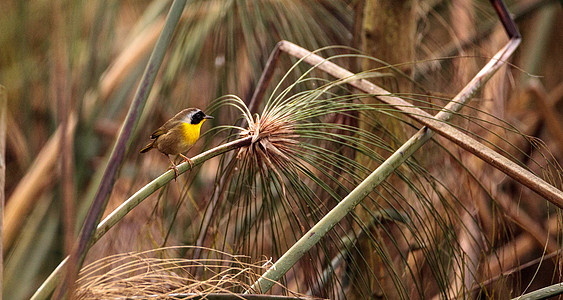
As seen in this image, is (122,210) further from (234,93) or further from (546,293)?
(234,93)

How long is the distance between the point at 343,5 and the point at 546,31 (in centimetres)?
96

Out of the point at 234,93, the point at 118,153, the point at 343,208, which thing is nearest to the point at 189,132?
the point at 234,93

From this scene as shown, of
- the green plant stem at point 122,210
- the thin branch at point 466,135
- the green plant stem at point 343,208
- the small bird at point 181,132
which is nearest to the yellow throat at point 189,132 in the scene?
the small bird at point 181,132

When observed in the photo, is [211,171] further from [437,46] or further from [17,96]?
[437,46]

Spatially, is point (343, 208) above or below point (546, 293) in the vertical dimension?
above

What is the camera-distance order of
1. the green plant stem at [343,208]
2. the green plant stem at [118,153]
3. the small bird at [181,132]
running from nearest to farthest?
the green plant stem at [118,153] < the green plant stem at [343,208] < the small bird at [181,132]

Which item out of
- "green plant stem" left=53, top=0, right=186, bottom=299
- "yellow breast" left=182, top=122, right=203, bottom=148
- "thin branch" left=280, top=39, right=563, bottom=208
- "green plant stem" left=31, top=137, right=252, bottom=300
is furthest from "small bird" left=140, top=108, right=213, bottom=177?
"green plant stem" left=53, top=0, right=186, bottom=299

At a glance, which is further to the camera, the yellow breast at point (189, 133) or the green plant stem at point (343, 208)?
the yellow breast at point (189, 133)

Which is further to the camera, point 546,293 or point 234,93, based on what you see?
point 234,93

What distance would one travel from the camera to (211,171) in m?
1.93

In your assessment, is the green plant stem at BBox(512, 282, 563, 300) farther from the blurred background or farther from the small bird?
the small bird

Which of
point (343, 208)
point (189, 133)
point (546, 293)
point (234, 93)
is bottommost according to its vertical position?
point (546, 293)

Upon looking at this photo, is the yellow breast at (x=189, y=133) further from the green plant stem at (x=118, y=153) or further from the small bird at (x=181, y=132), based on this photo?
the green plant stem at (x=118, y=153)

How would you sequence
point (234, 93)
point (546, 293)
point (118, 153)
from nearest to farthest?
1. point (118, 153)
2. point (546, 293)
3. point (234, 93)
